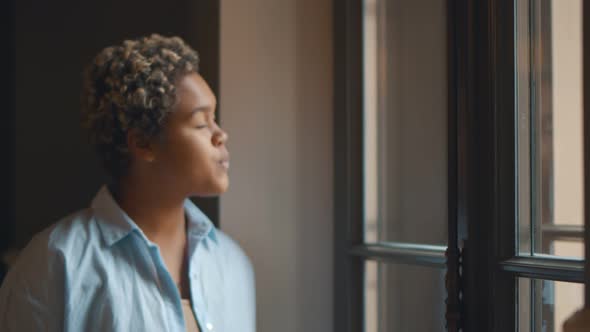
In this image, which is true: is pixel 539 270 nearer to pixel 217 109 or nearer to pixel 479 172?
pixel 479 172

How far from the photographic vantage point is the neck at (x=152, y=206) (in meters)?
1.61

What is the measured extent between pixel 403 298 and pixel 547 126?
59 centimetres

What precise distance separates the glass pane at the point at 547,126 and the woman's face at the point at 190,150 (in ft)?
2.21

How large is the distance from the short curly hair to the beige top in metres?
0.34

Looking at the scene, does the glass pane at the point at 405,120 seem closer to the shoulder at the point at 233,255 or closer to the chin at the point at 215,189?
the shoulder at the point at 233,255

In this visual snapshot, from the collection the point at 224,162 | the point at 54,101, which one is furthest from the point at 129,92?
the point at 54,101

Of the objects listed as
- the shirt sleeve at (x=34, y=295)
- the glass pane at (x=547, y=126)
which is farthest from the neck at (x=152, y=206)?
the glass pane at (x=547, y=126)

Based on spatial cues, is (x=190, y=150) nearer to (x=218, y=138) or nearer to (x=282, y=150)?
(x=218, y=138)

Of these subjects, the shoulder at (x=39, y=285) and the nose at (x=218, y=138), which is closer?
the shoulder at (x=39, y=285)

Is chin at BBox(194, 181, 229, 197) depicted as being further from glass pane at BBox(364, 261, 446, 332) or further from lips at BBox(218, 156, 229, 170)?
glass pane at BBox(364, 261, 446, 332)

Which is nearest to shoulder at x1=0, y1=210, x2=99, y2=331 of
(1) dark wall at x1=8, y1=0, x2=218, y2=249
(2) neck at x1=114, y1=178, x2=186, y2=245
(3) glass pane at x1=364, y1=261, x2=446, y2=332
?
(2) neck at x1=114, y1=178, x2=186, y2=245

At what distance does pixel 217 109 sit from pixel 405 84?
509 millimetres

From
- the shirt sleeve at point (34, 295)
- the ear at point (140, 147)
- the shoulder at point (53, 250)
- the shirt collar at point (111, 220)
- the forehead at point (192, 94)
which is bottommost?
the shirt sleeve at point (34, 295)

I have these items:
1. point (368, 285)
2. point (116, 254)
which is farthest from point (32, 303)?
point (368, 285)
